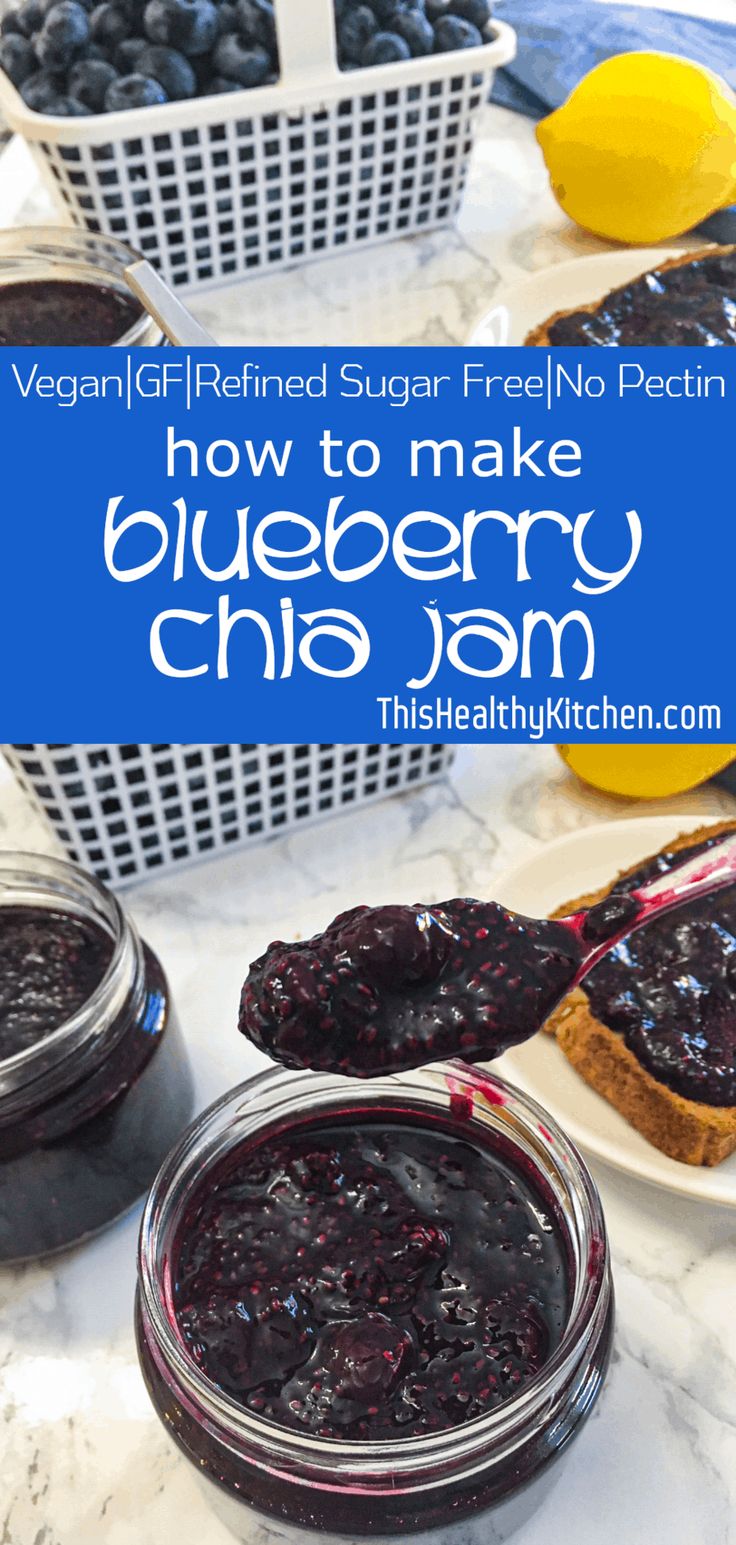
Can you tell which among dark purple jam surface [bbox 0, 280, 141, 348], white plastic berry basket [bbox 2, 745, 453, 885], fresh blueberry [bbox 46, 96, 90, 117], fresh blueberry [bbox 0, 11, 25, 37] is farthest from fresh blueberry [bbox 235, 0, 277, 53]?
white plastic berry basket [bbox 2, 745, 453, 885]

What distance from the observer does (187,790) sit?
1.29 meters

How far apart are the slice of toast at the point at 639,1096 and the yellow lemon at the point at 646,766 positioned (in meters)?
0.28

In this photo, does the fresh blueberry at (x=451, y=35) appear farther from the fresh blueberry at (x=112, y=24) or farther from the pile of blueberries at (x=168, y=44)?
the fresh blueberry at (x=112, y=24)

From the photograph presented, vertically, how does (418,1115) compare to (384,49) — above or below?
below

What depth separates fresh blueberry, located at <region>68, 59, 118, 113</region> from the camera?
167 cm

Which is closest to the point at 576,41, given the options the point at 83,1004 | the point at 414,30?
the point at 414,30

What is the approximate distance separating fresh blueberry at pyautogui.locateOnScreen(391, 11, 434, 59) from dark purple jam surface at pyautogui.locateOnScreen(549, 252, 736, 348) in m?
0.43

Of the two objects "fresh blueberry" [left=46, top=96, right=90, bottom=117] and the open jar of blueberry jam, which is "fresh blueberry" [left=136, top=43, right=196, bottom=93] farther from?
the open jar of blueberry jam

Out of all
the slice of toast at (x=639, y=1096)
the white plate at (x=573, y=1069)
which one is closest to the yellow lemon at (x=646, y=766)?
the white plate at (x=573, y=1069)

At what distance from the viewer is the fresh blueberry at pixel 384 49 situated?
173 centimetres

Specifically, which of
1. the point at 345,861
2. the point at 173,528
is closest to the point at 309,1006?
the point at 173,528

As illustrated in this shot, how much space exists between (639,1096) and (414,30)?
136 cm

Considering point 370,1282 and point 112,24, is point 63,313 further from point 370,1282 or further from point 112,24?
point 370,1282

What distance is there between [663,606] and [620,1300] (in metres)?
0.50
